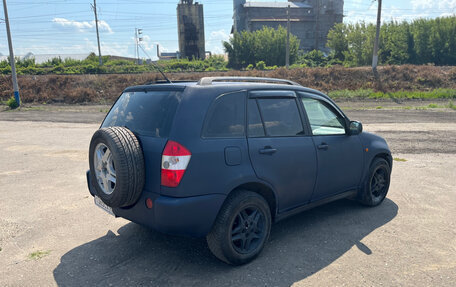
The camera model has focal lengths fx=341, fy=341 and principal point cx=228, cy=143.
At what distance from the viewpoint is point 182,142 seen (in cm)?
308

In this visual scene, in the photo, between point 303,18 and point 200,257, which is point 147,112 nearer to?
point 200,257

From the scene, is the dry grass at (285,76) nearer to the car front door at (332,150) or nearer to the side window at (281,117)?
the car front door at (332,150)

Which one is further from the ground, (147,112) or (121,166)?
(147,112)

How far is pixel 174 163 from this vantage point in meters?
3.06

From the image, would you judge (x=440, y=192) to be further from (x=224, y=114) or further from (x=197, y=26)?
(x=197, y=26)

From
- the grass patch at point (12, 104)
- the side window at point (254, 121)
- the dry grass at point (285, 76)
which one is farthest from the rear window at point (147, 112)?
the dry grass at point (285, 76)

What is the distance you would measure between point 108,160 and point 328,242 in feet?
8.61

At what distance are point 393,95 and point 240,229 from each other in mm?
26331

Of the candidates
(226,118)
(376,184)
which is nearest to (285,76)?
(376,184)

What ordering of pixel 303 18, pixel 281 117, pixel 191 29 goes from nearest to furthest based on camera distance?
pixel 281 117 → pixel 191 29 → pixel 303 18

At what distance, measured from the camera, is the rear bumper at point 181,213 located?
3031 mm

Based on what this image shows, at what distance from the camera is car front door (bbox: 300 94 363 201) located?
165 inches

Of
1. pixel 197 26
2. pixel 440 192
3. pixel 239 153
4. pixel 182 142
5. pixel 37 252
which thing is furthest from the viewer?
pixel 197 26

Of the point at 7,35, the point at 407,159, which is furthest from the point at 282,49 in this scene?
the point at 407,159
